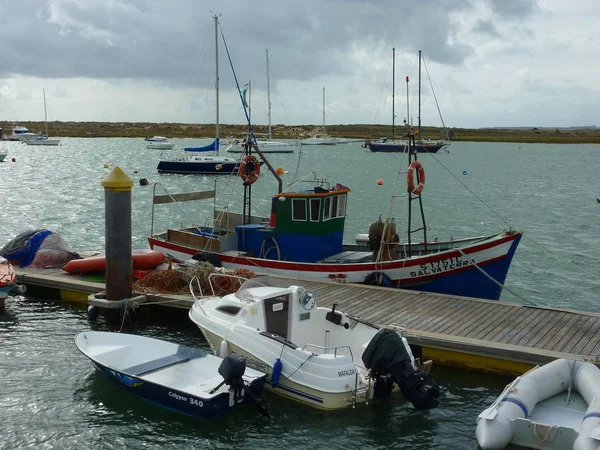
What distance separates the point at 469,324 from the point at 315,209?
5.68 metres

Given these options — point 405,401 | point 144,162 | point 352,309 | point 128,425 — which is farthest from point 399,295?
point 144,162

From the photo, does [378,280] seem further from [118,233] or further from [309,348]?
[118,233]

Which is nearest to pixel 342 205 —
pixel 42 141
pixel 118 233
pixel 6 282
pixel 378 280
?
pixel 378 280

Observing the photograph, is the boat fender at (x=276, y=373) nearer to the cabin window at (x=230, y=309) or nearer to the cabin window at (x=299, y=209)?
the cabin window at (x=230, y=309)

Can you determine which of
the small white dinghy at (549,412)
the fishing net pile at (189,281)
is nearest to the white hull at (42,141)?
the fishing net pile at (189,281)

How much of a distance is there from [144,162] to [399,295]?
256 feet

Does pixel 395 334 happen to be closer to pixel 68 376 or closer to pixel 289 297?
pixel 289 297

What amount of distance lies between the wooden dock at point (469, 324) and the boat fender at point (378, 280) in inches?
28.6

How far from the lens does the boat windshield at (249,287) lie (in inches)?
495

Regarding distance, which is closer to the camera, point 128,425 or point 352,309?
point 128,425

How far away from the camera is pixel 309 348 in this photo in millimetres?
12422

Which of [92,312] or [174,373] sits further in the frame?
[92,312]

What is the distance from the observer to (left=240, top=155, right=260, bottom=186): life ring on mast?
20203mm

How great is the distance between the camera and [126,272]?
15781mm
